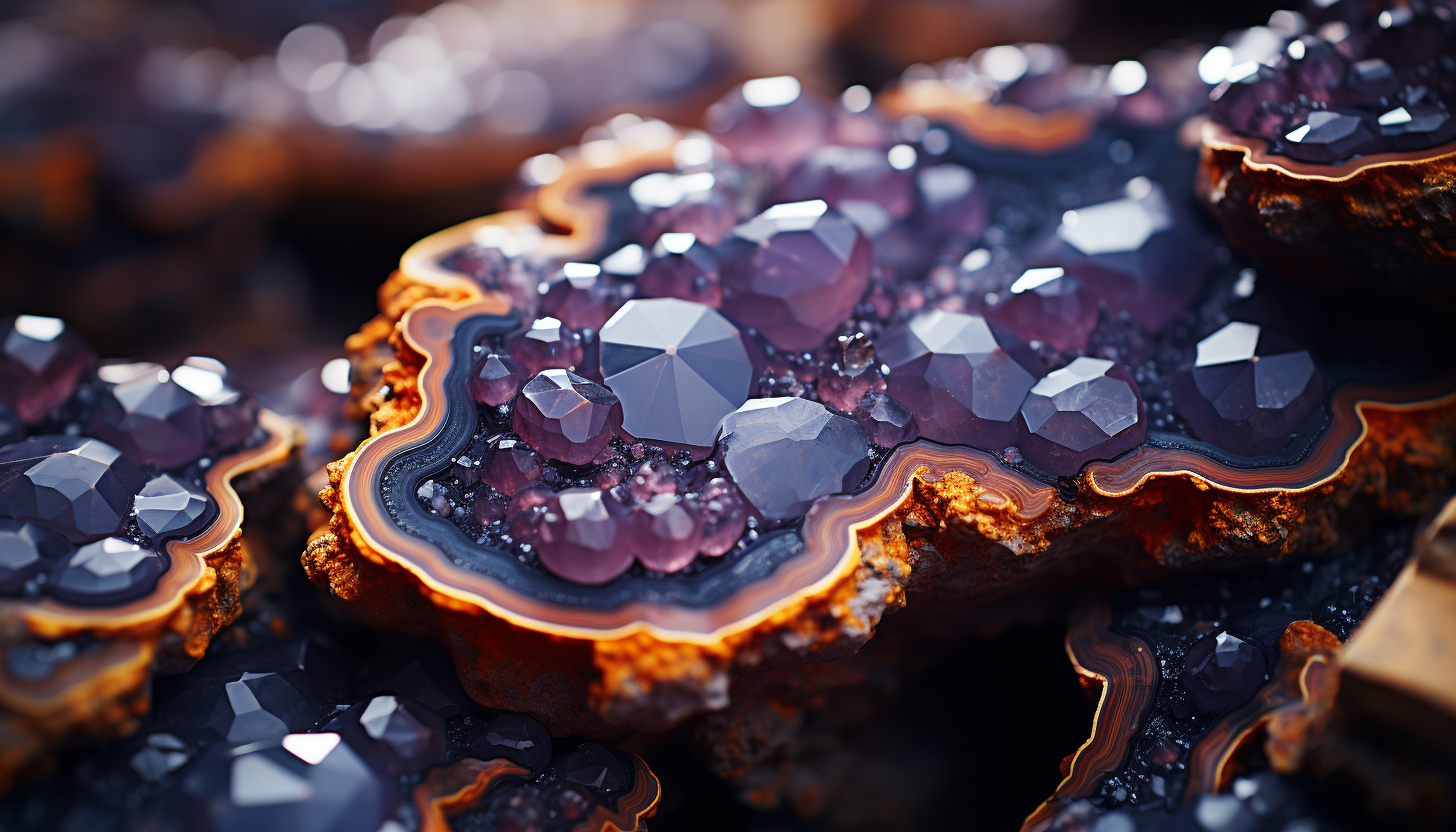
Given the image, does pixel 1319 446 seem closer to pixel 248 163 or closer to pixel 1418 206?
pixel 1418 206

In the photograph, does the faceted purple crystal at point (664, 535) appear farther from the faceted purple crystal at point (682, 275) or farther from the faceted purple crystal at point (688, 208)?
the faceted purple crystal at point (688, 208)

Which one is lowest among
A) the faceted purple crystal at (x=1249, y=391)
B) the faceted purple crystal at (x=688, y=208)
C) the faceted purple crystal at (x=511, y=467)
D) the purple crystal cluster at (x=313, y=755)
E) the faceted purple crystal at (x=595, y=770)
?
the faceted purple crystal at (x=595, y=770)

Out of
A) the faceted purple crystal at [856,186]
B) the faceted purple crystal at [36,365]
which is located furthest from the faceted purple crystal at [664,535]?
the faceted purple crystal at [36,365]

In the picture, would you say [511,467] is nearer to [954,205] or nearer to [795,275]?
[795,275]

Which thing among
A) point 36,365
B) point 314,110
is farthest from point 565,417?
point 314,110

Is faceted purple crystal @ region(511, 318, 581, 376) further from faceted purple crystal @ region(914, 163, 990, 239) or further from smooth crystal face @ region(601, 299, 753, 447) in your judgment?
faceted purple crystal @ region(914, 163, 990, 239)

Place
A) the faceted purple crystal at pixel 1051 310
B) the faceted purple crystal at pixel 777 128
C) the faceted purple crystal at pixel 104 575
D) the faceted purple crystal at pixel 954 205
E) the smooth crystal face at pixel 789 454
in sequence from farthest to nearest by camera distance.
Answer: the faceted purple crystal at pixel 777 128 < the faceted purple crystal at pixel 954 205 < the faceted purple crystal at pixel 1051 310 < the smooth crystal face at pixel 789 454 < the faceted purple crystal at pixel 104 575

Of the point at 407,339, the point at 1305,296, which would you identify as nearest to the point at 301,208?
the point at 407,339

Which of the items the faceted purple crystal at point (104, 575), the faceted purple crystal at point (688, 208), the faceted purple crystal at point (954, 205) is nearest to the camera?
the faceted purple crystal at point (104, 575)
